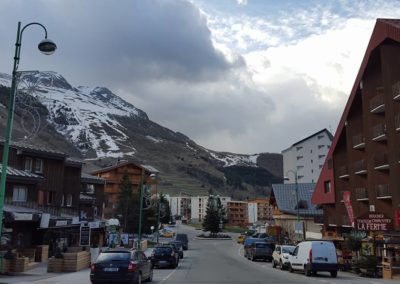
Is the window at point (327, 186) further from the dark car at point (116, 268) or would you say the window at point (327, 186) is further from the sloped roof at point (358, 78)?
the dark car at point (116, 268)

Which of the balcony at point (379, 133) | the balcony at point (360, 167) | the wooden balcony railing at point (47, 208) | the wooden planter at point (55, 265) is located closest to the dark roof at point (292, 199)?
the balcony at point (360, 167)

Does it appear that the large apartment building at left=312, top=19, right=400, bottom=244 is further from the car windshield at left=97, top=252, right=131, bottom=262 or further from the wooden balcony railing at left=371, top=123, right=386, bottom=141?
the car windshield at left=97, top=252, right=131, bottom=262

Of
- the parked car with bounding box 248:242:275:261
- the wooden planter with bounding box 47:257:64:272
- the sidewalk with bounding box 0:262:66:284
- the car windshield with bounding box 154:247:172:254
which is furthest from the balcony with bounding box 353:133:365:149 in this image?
the sidewalk with bounding box 0:262:66:284

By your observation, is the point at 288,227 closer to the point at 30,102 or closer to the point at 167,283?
the point at 167,283

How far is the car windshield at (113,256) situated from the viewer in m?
20.8

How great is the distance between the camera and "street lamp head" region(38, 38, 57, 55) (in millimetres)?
16062

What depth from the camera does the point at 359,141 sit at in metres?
48.4

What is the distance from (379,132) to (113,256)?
28.6 meters

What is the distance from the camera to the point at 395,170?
1513 inches

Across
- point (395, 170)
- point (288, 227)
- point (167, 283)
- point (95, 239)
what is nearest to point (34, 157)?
point (95, 239)

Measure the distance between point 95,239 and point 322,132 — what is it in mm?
79365

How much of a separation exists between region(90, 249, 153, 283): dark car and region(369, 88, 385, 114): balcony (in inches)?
1092

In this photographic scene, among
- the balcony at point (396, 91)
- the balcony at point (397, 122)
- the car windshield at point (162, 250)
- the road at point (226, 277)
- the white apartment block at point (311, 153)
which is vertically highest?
the white apartment block at point (311, 153)

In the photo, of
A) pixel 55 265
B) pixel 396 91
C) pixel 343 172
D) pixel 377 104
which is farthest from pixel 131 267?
pixel 343 172
